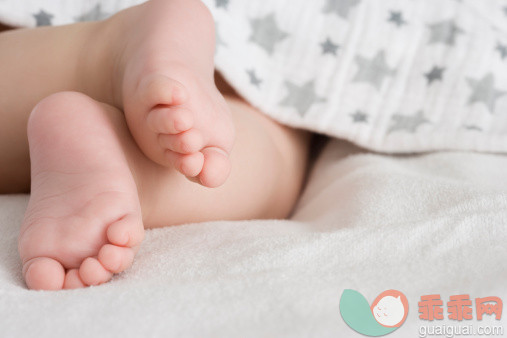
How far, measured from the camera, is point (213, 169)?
0.58 m

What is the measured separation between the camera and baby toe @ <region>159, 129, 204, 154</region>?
0.56 m

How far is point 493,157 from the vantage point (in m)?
0.96

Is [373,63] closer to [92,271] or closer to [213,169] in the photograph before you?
A: [213,169]

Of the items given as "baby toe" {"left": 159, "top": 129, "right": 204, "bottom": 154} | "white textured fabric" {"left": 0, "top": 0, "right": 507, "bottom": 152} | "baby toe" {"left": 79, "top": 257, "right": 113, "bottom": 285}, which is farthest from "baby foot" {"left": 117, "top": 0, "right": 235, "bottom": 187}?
"white textured fabric" {"left": 0, "top": 0, "right": 507, "bottom": 152}

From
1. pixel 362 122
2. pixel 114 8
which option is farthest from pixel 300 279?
pixel 114 8

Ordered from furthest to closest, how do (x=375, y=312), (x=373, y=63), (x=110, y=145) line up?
1. (x=373, y=63)
2. (x=110, y=145)
3. (x=375, y=312)

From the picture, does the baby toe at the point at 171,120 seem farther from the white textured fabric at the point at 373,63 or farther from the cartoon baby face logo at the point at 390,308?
the white textured fabric at the point at 373,63

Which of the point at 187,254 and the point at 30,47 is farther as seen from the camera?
the point at 30,47

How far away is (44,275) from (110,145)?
0.50ft

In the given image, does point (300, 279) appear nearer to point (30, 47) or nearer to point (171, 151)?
point (171, 151)

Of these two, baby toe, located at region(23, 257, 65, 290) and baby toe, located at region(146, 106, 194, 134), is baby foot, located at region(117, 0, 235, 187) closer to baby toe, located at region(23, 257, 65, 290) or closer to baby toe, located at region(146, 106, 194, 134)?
baby toe, located at region(146, 106, 194, 134)

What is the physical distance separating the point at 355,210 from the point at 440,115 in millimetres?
369

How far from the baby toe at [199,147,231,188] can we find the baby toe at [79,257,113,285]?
129 mm

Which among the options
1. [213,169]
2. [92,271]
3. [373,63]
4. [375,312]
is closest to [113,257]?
[92,271]
